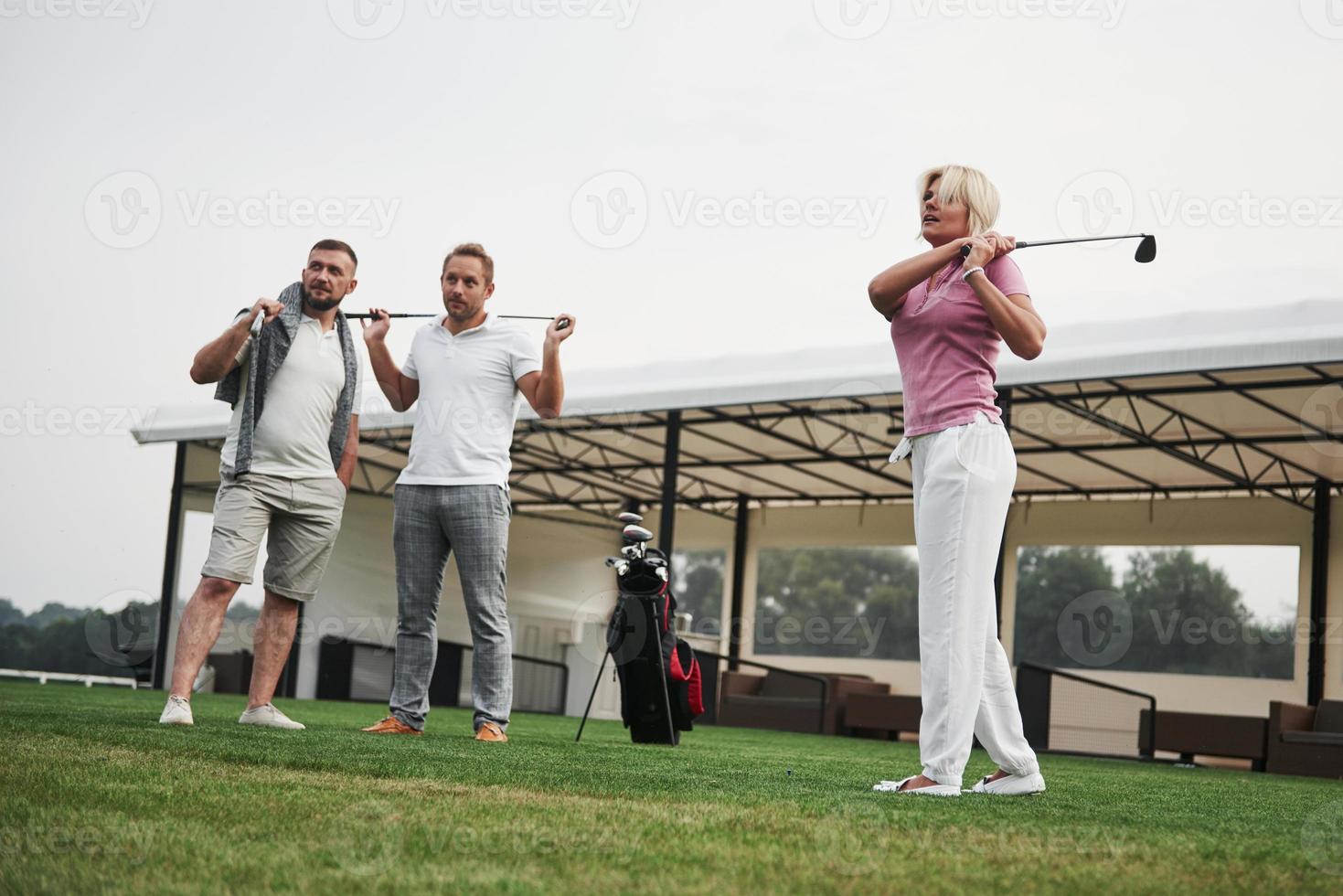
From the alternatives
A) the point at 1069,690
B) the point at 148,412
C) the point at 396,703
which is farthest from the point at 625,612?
the point at 148,412

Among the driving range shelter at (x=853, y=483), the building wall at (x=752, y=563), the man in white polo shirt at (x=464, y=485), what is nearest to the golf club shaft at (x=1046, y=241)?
the man in white polo shirt at (x=464, y=485)

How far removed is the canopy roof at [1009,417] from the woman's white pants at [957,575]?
20.0 ft

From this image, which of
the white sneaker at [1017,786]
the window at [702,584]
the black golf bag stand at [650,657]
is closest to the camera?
the white sneaker at [1017,786]

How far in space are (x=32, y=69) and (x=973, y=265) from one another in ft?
25.8

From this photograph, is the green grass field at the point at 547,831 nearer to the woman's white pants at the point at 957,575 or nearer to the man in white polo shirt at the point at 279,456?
the woman's white pants at the point at 957,575

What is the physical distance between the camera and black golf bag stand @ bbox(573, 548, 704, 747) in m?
5.56

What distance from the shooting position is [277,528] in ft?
14.9

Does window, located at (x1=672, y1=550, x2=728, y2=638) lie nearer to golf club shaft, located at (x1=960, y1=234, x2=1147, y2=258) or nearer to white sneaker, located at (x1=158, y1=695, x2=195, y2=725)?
white sneaker, located at (x1=158, y1=695, x2=195, y2=725)

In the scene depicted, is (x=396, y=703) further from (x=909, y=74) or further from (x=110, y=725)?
(x=909, y=74)

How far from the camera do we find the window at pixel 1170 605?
18.6 metres

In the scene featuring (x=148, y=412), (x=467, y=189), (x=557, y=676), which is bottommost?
(x=557, y=676)

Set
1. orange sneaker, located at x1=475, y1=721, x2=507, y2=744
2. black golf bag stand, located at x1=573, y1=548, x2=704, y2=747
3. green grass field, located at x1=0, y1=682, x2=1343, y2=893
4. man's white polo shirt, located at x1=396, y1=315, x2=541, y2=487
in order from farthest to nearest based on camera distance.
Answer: black golf bag stand, located at x1=573, y1=548, x2=704, y2=747 < man's white polo shirt, located at x1=396, y1=315, x2=541, y2=487 < orange sneaker, located at x1=475, y1=721, x2=507, y2=744 < green grass field, located at x1=0, y1=682, x2=1343, y2=893

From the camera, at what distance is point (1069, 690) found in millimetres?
13609

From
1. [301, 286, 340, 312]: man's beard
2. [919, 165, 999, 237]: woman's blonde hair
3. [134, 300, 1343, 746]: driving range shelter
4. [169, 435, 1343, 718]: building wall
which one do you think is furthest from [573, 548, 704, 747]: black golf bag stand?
[169, 435, 1343, 718]: building wall
